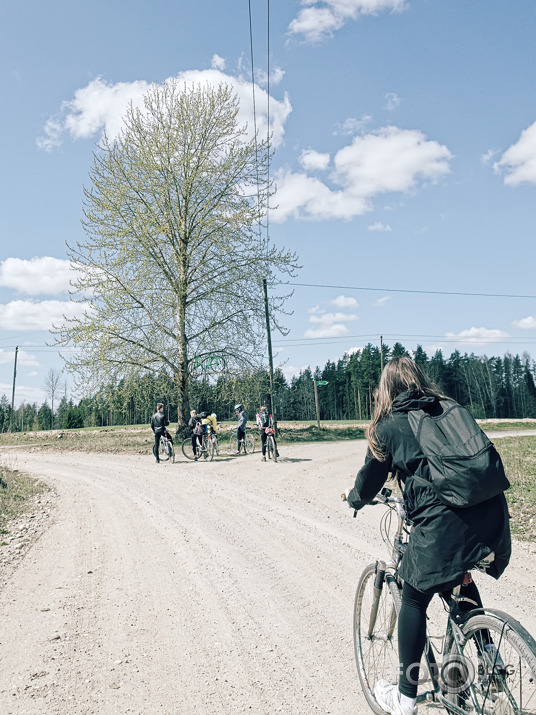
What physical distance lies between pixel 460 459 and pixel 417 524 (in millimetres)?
451

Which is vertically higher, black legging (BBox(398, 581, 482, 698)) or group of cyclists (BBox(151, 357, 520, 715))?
group of cyclists (BBox(151, 357, 520, 715))

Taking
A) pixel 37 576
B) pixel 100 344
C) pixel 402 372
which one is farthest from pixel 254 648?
pixel 100 344

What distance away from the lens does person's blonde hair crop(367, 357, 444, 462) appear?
275 centimetres

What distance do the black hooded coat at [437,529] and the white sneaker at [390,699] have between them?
0.71 m

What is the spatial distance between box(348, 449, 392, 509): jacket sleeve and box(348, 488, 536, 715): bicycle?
0.48 ft

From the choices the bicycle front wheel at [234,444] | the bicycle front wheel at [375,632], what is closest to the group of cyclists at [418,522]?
the bicycle front wheel at [375,632]

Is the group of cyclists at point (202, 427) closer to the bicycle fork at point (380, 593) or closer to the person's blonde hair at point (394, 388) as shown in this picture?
the bicycle fork at point (380, 593)

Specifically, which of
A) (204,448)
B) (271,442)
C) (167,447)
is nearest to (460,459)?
(271,442)

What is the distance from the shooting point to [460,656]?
8.07 ft

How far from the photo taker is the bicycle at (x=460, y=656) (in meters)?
2.16

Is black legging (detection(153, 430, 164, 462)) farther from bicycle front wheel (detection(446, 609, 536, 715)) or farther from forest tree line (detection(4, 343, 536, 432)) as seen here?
forest tree line (detection(4, 343, 536, 432))

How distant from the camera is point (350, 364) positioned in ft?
317

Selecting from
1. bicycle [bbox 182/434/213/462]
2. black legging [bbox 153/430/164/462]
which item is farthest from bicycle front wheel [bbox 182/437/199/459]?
black legging [bbox 153/430/164/462]

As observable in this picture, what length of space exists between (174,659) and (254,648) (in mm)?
597
